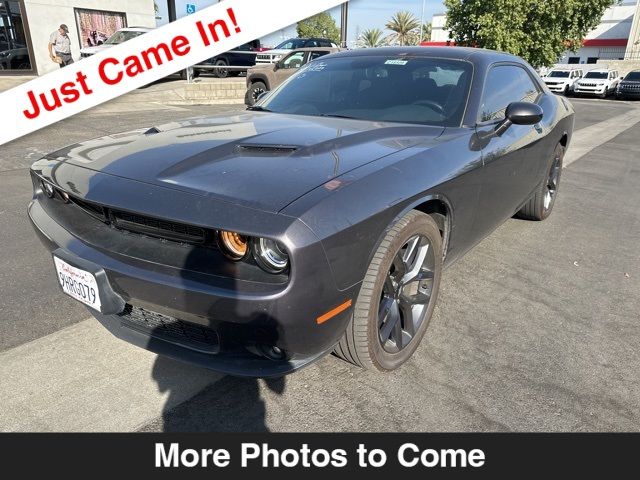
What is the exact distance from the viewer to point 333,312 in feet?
6.13

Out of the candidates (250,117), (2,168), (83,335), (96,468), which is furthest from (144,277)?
(2,168)

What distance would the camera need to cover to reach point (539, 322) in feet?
9.75

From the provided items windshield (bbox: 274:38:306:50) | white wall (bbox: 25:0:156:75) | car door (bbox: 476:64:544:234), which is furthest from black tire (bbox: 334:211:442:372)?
windshield (bbox: 274:38:306:50)

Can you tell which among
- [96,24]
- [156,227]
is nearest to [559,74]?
[96,24]

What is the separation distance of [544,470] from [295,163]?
5.17 ft

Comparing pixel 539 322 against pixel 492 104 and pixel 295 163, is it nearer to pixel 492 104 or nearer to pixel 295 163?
pixel 492 104

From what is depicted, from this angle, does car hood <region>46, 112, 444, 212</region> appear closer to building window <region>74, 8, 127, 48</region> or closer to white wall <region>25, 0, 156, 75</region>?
white wall <region>25, 0, 156, 75</region>

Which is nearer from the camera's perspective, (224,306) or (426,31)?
Answer: (224,306)

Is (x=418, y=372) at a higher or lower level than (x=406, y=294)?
lower

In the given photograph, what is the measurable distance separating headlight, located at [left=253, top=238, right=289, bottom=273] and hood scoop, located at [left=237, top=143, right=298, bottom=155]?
0.59 metres

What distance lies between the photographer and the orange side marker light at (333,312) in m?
1.83

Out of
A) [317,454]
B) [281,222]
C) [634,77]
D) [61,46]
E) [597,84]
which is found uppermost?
[281,222]

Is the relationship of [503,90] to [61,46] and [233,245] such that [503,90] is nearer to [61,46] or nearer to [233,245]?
[233,245]

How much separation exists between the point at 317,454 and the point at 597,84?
2961 cm
